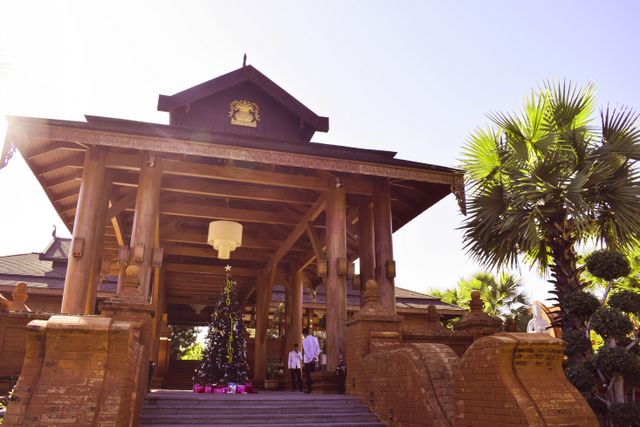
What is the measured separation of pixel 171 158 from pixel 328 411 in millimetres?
7062

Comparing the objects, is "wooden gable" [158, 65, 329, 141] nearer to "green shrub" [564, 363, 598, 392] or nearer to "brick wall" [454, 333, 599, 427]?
"green shrub" [564, 363, 598, 392]

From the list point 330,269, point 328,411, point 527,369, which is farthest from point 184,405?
point 527,369

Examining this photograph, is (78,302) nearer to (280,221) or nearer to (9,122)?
(9,122)

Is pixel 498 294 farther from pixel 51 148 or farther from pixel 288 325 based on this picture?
pixel 51 148

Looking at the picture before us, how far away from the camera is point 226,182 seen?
14008 millimetres

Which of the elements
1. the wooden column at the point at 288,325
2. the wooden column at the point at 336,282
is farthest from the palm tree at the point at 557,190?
the wooden column at the point at 288,325

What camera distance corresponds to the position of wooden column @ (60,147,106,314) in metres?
10.2

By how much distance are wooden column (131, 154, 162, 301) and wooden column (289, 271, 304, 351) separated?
842 centimetres

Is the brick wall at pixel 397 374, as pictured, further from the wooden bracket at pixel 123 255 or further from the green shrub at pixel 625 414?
the wooden bracket at pixel 123 255

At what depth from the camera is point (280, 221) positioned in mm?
15453

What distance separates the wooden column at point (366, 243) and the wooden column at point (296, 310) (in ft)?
18.7

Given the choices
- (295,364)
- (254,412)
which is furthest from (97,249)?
(295,364)

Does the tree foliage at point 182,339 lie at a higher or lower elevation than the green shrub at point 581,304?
higher

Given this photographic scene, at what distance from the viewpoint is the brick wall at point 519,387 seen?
5.38 m
